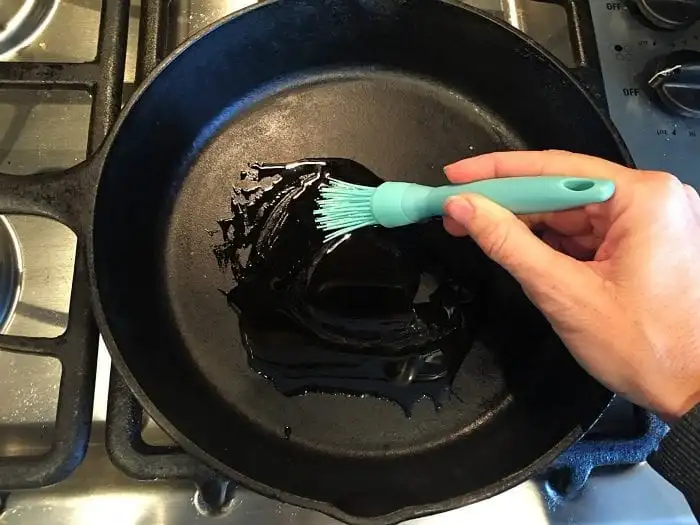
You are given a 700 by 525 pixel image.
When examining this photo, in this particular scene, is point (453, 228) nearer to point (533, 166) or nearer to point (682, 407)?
point (533, 166)

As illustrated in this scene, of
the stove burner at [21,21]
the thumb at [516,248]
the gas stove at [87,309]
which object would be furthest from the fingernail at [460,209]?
the stove burner at [21,21]

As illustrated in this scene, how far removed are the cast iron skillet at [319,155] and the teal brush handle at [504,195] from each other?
0.10 metres

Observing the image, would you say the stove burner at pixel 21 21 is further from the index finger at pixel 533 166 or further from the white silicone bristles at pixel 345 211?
the index finger at pixel 533 166

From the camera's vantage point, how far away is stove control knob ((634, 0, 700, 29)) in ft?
2.40

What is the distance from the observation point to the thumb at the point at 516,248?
560 millimetres

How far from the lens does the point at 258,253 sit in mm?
717

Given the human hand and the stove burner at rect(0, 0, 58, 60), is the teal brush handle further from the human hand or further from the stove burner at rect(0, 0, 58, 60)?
the stove burner at rect(0, 0, 58, 60)

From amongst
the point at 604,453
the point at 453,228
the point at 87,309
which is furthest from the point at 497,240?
the point at 87,309

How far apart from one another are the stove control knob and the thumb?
326mm

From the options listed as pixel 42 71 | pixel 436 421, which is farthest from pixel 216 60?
pixel 436 421

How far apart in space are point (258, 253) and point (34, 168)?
0.23m

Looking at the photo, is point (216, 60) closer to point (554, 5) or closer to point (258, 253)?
point (258, 253)

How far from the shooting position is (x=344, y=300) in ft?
2.29

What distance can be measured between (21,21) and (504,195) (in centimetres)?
53
